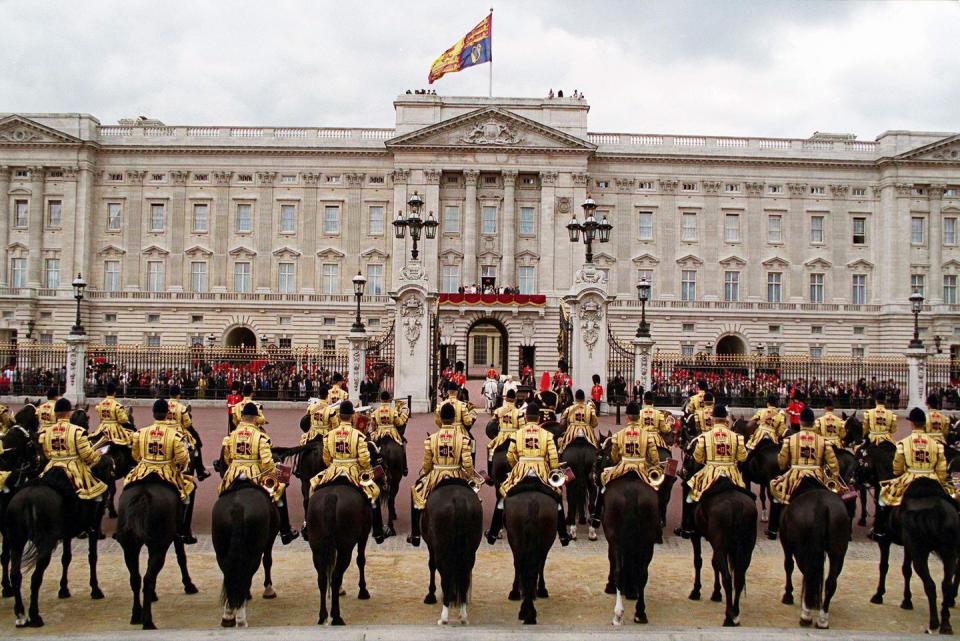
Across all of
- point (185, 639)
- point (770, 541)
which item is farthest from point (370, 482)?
point (770, 541)

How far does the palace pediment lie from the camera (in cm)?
4931

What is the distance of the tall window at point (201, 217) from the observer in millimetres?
51594

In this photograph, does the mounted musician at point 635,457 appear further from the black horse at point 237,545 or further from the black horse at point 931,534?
the black horse at point 237,545

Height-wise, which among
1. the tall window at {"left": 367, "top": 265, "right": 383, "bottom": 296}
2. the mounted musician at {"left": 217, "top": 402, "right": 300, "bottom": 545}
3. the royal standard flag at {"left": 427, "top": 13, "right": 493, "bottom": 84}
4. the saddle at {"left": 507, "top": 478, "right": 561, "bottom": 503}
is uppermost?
the royal standard flag at {"left": 427, "top": 13, "right": 493, "bottom": 84}

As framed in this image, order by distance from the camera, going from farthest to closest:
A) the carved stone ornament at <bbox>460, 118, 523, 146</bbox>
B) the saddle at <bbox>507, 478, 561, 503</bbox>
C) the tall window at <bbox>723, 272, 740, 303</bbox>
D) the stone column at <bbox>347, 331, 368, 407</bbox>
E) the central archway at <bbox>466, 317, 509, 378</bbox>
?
the central archway at <bbox>466, 317, 509, 378</bbox>
the tall window at <bbox>723, 272, 740, 303</bbox>
the carved stone ornament at <bbox>460, 118, 523, 146</bbox>
the stone column at <bbox>347, 331, 368, 407</bbox>
the saddle at <bbox>507, 478, 561, 503</bbox>

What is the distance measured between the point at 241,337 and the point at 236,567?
154 ft

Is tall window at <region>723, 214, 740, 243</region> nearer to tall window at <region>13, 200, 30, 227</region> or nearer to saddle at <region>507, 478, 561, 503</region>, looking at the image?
saddle at <region>507, 478, 561, 503</region>

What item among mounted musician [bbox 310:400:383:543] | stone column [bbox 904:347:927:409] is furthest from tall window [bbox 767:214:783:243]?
mounted musician [bbox 310:400:383:543]

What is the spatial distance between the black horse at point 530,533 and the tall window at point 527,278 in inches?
1699

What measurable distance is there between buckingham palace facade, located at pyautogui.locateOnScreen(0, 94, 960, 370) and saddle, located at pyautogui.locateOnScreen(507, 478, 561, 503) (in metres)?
42.0

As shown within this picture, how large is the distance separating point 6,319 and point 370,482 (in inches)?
2016

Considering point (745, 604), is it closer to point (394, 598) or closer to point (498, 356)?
point (394, 598)

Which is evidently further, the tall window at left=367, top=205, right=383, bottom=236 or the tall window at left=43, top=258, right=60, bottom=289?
the tall window at left=367, top=205, right=383, bottom=236

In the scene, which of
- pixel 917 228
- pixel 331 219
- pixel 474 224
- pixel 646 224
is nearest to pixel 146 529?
pixel 474 224
